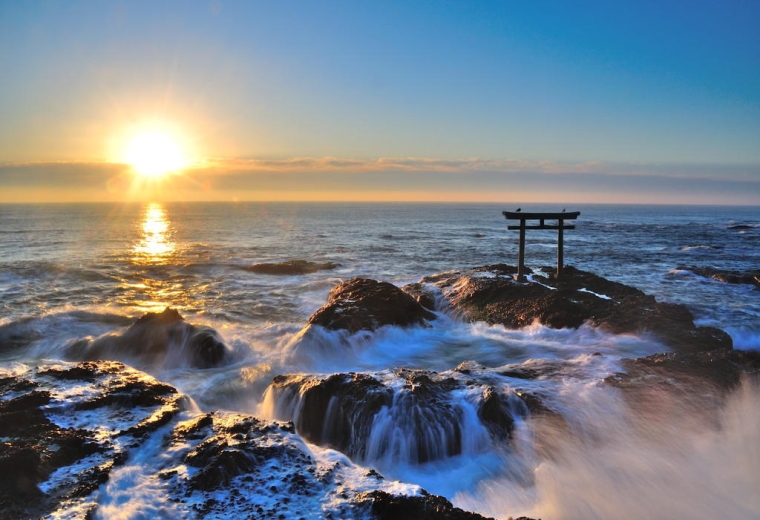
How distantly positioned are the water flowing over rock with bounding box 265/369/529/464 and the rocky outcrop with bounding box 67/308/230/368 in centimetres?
421

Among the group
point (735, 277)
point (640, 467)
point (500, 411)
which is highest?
point (735, 277)

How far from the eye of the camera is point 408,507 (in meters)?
5.43

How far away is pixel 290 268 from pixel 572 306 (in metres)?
17.8

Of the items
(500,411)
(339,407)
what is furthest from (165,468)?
(500,411)

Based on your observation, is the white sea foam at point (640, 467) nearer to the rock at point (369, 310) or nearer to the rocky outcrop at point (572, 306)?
the rocky outcrop at point (572, 306)

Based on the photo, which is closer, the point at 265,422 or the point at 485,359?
the point at 265,422

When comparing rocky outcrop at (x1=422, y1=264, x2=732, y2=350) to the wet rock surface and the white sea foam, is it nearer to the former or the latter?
the white sea foam

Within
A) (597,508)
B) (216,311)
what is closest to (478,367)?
(597,508)

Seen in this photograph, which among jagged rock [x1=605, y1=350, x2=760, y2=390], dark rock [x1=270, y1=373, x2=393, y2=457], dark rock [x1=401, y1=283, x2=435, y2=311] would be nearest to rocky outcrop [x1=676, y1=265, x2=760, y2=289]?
jagged rock [x1=605, y1=350, x2=760, y2=390]

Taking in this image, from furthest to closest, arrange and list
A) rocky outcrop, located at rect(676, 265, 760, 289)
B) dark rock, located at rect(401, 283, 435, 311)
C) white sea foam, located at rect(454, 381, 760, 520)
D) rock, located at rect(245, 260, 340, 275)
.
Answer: rock, located at rect(245, 260, 340, 275) → rocky outcrop, located at rect(676, 265, 760, 289) → dark rock, located at rect(401, 283, 435, 311) → white sea foam, located at rect(454, 381, 760, 520)

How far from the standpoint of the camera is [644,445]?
8.27 m

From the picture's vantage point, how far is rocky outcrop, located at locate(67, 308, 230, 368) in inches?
508

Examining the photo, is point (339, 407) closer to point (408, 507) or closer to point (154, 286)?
point (408, 507)

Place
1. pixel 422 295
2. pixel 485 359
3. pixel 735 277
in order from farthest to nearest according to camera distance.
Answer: pixel 735 277 → pixel 422 295 → pixel 485 359
